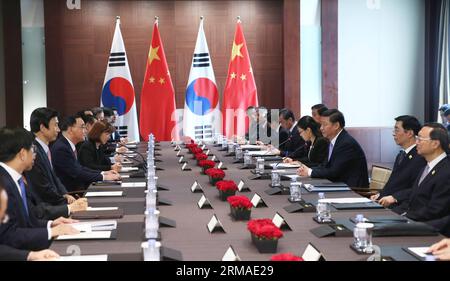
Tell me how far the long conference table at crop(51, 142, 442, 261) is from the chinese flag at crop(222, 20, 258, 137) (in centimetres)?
527

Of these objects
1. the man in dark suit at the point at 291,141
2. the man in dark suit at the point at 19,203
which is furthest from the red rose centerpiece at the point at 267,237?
the man in dark suit at the point at 291,141

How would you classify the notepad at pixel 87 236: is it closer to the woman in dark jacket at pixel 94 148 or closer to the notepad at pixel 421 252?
the notepad at pixel 421 252

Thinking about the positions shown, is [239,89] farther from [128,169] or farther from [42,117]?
[42,117]

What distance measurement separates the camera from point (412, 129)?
434 centimetres

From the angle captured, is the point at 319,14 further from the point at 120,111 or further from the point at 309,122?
the point at 309,122

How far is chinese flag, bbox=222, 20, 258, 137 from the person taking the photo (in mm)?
9422

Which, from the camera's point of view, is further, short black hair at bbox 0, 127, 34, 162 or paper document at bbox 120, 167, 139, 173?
paper document at bbox 120, 167, 139, 173

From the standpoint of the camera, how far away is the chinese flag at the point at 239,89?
30.9ft

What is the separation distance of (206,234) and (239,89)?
6758 millimetres

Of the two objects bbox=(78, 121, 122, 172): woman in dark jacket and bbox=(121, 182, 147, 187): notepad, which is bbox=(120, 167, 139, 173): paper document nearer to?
bbox=(78, 121, 122, 172): woman in dark jacket

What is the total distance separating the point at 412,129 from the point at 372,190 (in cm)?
76

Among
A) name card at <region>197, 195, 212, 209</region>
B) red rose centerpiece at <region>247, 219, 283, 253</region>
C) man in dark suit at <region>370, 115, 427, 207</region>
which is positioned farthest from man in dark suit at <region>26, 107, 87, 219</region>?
man in dark suit at <region>370, 115, 427, 207</region>

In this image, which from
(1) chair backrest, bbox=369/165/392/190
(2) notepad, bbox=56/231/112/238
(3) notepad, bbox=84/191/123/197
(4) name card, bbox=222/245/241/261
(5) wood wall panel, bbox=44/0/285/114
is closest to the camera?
(4) name card, bbox=222/245/241/261

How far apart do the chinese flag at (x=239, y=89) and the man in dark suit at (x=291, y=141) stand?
1877 mm
